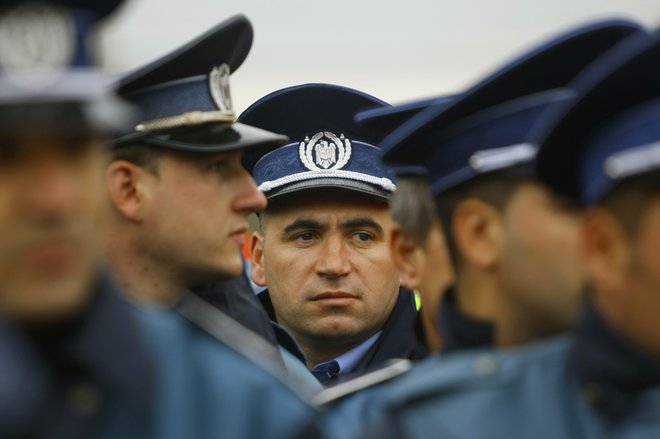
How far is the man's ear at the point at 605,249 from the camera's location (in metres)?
2.78

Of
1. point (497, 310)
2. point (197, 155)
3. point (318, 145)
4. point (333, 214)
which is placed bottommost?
point (333, 214)

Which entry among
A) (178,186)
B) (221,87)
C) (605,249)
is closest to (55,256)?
(605,249)

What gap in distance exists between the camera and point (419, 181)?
3928 millimetres

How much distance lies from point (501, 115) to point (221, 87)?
5.95ft

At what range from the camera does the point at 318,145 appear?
246 inches

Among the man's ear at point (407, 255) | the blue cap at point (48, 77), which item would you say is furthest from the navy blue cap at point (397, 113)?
the blue cap at point (48, 77)

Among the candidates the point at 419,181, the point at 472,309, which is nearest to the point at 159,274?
the point at 419,181

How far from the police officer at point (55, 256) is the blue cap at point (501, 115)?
1176 millimetres

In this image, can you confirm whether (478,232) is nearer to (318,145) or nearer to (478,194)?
(478,194)

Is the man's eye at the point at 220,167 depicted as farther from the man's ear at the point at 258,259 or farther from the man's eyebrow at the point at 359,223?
the man's ear at the point at 258,259

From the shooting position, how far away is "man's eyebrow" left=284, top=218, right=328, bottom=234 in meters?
6.14

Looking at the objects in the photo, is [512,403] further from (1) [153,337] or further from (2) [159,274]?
(2) [159,274]

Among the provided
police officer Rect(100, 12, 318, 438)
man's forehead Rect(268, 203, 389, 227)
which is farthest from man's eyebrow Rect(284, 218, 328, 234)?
police officer Rect(100, 12, 318, 438)

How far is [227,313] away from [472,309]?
1850mm
